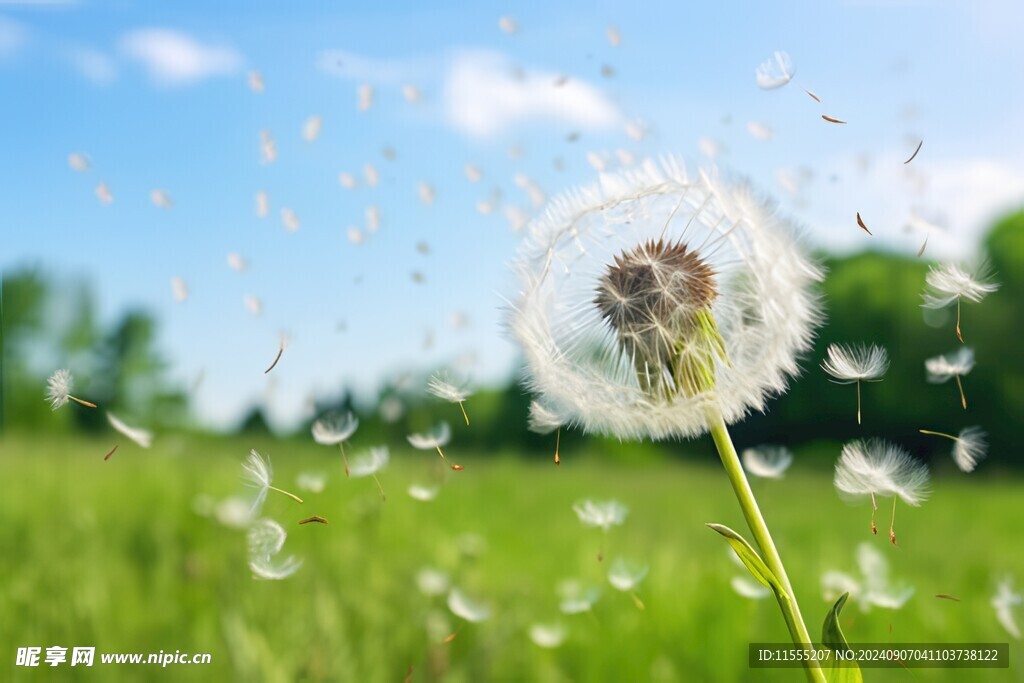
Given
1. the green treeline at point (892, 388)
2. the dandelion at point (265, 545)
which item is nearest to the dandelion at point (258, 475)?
the dandelion at point (265, 545)

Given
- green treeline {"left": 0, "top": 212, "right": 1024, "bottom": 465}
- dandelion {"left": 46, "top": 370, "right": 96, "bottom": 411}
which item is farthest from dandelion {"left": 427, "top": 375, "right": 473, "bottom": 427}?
green treeline {"left": 0, "top": 212, "right": 1024, "bottom": 465}

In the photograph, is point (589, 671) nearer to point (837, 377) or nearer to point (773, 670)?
point (773, 670)

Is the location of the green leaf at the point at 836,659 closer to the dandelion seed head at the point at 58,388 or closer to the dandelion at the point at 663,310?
the dandelion at the point at 663,310

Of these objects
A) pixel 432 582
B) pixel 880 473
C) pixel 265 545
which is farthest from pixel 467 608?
pixel 880 473

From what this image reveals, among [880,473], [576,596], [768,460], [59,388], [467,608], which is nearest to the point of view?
[880,473]

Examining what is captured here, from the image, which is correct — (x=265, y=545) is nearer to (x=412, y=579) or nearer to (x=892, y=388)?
(x=412, y=579)

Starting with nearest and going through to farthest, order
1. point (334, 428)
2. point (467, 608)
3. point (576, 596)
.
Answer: point (334, 428) < point (467, 608) < point (576, 596)

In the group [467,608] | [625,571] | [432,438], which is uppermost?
[432,438]
